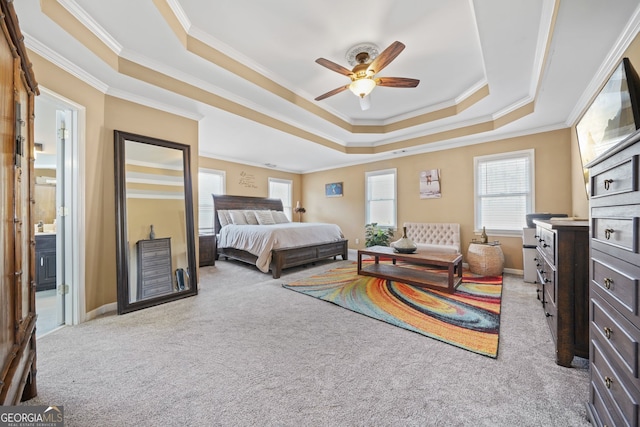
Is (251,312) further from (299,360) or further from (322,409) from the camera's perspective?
(322,409)

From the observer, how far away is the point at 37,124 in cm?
348

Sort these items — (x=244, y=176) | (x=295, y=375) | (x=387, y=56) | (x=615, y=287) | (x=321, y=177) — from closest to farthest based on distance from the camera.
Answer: (x=615, y=287) → (x=295, y=375) → (x=387, y=56) → (x=244, y=176) → (x=321, y=177)

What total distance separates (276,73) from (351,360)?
336 centimetres

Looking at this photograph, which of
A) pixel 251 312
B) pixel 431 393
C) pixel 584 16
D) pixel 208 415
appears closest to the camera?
pixel 208 415

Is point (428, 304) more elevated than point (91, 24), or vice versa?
point (91, 24)

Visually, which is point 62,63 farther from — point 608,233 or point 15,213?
point 608,233

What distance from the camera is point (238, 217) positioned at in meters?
5.96

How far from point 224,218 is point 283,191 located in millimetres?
2342

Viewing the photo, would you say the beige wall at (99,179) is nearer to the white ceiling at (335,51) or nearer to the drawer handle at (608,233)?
the white ceiling at (335,51)

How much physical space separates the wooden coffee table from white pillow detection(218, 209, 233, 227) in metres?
3.32

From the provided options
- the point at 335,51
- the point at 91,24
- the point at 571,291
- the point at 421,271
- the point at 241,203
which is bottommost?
the point at 421,271

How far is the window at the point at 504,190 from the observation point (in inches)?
172

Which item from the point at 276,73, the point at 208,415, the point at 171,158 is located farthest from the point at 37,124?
the point at 208,415

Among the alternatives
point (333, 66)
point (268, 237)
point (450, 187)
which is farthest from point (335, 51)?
point (450, 187)
